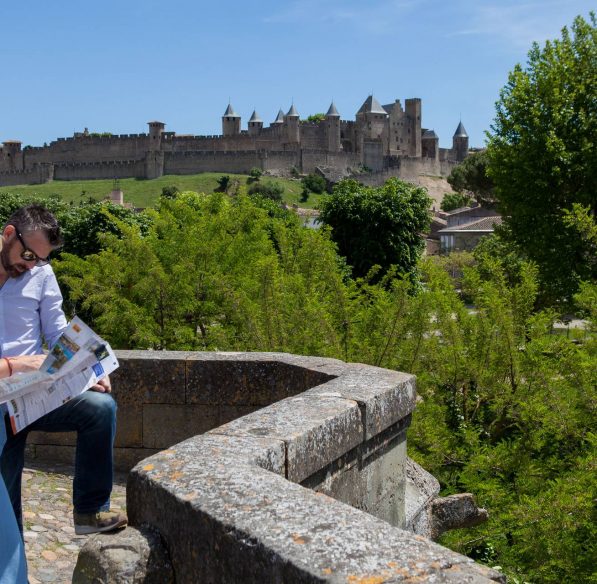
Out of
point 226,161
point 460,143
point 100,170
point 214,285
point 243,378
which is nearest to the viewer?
point 243,378

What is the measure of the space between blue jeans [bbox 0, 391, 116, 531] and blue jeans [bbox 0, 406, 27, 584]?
1.48 ft

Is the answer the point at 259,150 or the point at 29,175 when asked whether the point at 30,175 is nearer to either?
the point at 29,175

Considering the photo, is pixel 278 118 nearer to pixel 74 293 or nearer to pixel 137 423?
pixel 74 293

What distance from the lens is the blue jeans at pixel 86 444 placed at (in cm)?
345

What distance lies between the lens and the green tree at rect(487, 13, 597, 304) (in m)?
21.1

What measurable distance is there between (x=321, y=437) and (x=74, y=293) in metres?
9.65

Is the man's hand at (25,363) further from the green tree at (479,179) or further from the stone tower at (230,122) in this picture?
the stone tower at (230,122)

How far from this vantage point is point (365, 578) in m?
2.07

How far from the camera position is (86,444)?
11.5 feet

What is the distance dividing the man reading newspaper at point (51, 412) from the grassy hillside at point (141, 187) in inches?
3204

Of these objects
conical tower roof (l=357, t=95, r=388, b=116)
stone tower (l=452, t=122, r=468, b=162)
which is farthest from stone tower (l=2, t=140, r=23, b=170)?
stone tower (l=452, t=122, r=468, b=162)

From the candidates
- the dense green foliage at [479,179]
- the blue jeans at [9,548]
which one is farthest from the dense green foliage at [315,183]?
the blue jeans at [9,548]

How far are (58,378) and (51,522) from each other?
1.50m

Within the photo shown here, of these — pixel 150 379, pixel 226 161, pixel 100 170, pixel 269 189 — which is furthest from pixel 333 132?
pixel 150 379
